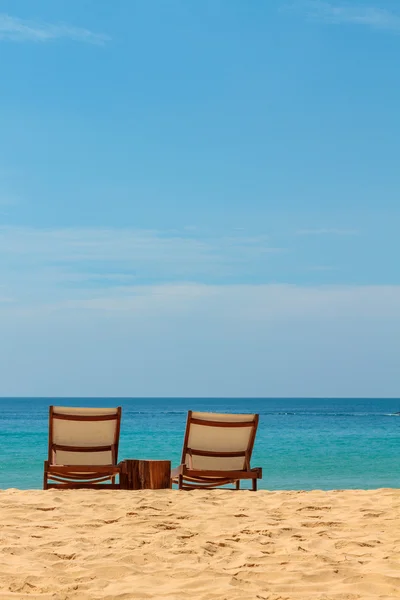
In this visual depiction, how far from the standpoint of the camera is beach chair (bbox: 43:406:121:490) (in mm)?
7266

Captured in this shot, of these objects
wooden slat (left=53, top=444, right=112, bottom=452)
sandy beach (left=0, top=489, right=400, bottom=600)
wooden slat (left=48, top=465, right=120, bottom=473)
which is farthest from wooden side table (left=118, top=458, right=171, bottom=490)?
wooden slat (left=53, top=444, right=112, bottom=452)

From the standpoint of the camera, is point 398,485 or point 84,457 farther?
point 398,485

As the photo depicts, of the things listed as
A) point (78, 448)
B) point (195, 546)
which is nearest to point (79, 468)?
point (78, 448)

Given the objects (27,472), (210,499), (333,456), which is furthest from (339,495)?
(333,456)

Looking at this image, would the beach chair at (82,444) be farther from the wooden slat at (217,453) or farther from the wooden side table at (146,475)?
the wooden slat at (217,453)

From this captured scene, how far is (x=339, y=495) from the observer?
24.6 ft

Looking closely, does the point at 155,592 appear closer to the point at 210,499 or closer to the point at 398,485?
the point at 210,499

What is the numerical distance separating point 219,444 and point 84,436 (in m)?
1.27

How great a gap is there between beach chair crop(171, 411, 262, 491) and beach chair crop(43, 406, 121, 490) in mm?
705

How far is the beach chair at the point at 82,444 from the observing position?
7.27m

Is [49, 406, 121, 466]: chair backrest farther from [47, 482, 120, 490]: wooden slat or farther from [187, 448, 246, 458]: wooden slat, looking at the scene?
[187, 448, 246, 458]: wooden slat

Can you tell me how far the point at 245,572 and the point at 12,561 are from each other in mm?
1309

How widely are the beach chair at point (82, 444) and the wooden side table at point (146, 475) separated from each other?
0.93 feet

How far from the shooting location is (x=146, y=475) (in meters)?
6.97
